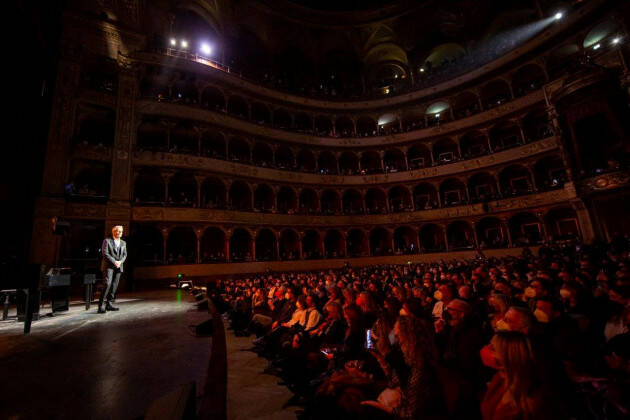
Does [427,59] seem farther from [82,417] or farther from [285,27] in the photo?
[82,417]

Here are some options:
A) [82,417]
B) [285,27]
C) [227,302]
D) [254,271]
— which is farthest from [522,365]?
[285,27]

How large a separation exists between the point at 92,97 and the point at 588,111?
1163 inches

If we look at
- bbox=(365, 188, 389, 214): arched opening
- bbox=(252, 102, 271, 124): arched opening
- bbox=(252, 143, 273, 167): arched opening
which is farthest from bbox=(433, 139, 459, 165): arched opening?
bbox=(252, 102, 271, 124): arched opening

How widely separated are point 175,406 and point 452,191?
27.0 meters

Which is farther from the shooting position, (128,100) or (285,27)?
(285,27)

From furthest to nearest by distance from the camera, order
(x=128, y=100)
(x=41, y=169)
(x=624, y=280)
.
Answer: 1. (x=128, y=100)
2. (x=41, y=169)
3. (x=624, y=280)

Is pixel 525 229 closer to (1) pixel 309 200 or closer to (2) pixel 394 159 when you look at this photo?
(2) pixel 394 159

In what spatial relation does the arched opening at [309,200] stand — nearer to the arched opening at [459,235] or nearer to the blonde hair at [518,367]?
the arched opening at [459,235]

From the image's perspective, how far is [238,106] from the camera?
24.0m

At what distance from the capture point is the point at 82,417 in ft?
→ 6.44

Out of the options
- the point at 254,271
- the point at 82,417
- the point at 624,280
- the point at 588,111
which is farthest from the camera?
the point at 254,271

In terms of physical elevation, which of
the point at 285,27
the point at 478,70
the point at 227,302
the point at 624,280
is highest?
the point at 285,27

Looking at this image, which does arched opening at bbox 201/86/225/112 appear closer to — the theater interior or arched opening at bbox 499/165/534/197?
the theater interior

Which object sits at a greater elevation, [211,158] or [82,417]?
[211,158]
